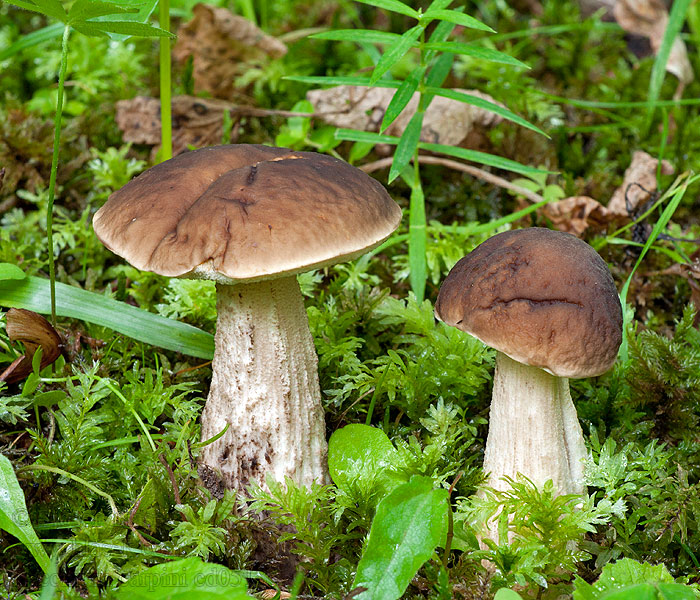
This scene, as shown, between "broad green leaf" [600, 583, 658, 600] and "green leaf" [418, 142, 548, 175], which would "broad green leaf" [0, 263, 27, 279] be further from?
"broad green leaf" [600, 583, 658, 600]

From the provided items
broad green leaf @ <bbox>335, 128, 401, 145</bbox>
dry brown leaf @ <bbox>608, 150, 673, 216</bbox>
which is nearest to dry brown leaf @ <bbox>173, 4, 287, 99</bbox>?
broad green leaf @ <bbox>335, 128, 401, 145</bbox>

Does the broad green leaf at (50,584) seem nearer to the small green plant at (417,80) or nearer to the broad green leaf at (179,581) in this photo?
the broad green leaf at (179,581)

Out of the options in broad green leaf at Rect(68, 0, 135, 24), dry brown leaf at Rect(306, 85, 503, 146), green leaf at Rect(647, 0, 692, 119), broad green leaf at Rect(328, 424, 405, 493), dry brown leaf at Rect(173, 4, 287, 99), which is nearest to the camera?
broad green leaf at Rect(68, 0, 135, 24)

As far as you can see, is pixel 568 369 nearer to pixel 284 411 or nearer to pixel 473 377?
pixel 473 377

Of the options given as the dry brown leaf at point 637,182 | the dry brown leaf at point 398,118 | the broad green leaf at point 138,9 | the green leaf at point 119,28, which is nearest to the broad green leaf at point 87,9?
the green leaf at point 119,28

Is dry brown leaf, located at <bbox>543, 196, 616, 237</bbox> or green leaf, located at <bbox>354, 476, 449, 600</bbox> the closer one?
green leaf, located at <bbox>354, 476, 449, 600</bbox>

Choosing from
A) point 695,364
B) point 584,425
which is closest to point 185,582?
point 584,425

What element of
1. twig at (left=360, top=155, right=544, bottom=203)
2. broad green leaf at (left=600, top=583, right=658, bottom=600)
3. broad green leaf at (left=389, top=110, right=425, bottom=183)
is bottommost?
broad green leaf at (left=600, top=583, right=658, bottom=600)
